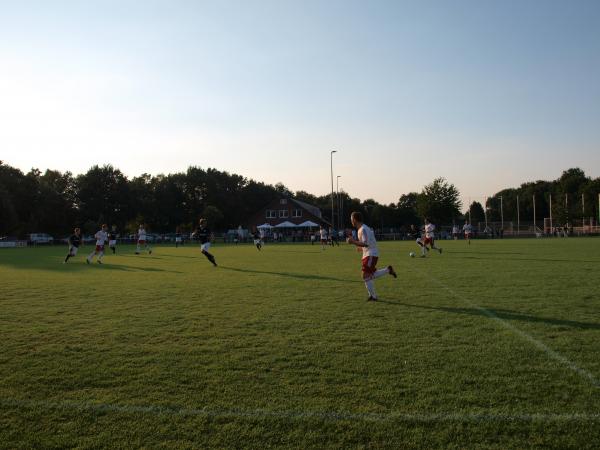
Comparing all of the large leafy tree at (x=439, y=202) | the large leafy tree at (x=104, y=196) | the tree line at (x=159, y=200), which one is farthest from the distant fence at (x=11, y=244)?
the large leafy tree at (x=439, y=202)

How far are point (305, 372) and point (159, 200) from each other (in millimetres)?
100934

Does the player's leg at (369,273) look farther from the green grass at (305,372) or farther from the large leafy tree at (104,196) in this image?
the large leafy tree at (104,196)

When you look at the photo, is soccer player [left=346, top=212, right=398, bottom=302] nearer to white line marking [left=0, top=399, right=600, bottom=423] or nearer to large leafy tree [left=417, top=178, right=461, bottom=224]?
white line marking [left=0, top=399, right=600, bottom=423]

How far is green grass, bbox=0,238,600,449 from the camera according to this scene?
12.4 feet

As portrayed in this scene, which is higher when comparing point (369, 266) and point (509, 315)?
point (369, 266)

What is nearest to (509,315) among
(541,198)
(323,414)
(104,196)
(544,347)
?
(544,347)

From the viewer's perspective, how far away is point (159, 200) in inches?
3986

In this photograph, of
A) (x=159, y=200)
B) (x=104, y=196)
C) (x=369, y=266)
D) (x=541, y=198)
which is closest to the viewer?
(x=369, y=266)

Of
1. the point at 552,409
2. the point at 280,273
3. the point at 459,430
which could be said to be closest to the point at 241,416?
the point at 459,430

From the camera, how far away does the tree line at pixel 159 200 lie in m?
75.3

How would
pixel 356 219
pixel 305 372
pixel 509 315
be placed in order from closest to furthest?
pixel 305 372, pixel 509 315, pixel 356 219

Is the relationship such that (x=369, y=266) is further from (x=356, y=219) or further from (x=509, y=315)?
(x=509, y=315)

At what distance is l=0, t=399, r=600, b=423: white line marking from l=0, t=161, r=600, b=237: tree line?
2817 inches

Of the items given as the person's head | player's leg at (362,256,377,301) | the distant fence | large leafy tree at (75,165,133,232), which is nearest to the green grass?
player's leg at (362,256,377,301)
